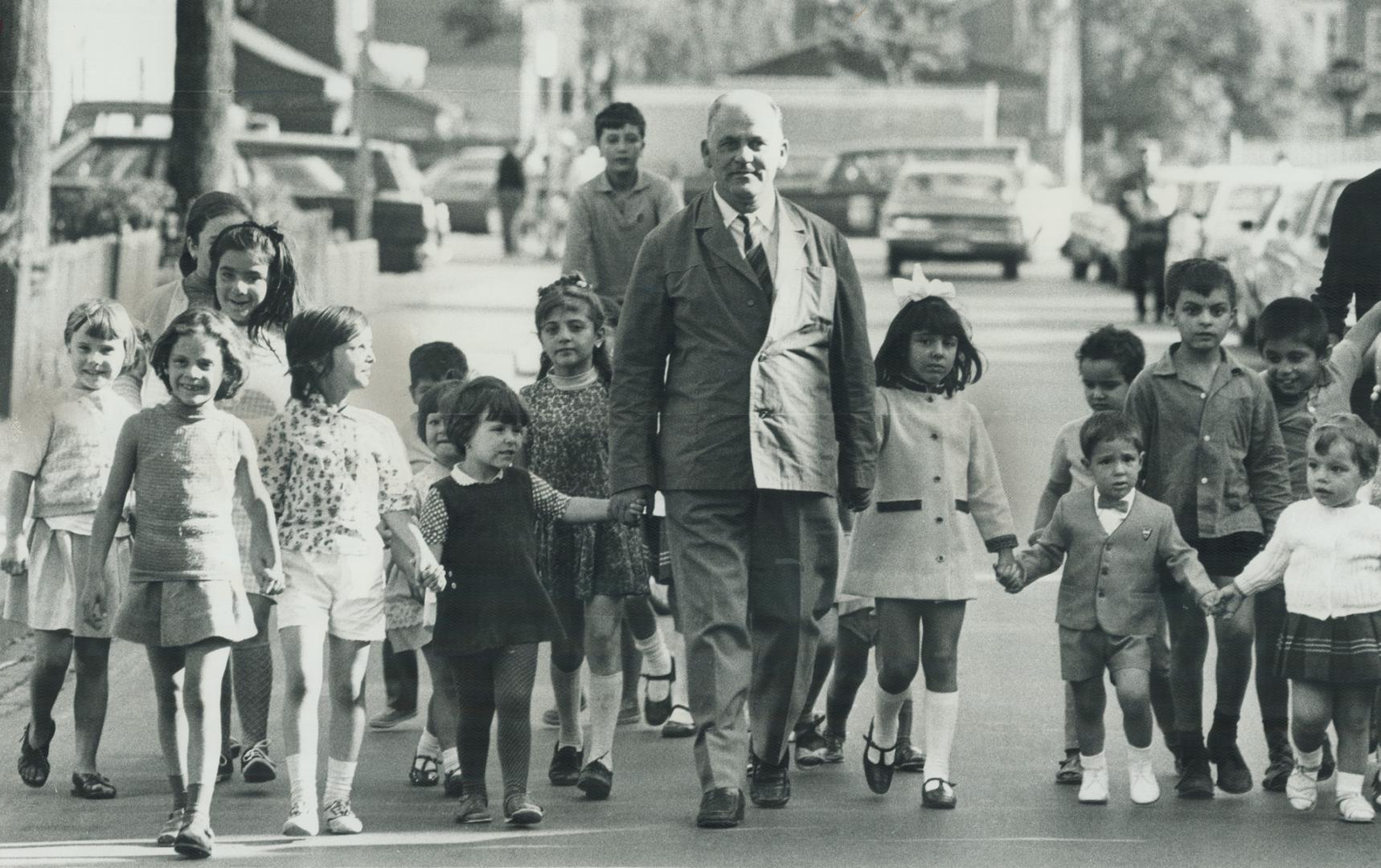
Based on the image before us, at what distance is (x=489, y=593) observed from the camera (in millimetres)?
6691

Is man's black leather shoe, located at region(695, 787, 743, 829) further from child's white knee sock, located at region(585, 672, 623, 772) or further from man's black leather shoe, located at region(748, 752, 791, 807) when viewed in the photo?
child's white knee sock, located at region(585, 672, 623, 772)

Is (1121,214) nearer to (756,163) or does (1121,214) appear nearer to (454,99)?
(454,99)

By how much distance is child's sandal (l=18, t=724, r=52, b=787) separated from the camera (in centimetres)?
730

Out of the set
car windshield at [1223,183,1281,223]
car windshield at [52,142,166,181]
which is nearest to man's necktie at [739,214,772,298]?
car windshield at [1223,183,1281,223]

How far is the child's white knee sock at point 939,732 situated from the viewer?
704 cm

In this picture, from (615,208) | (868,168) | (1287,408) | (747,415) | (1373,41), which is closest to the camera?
(747,415)

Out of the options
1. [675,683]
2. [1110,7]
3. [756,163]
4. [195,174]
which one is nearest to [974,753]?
[675,683]

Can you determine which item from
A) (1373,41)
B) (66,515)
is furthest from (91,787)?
(1373,41)

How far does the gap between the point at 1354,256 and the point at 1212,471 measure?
1277mm

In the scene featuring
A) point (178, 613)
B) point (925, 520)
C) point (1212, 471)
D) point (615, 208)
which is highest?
point (615, 208)

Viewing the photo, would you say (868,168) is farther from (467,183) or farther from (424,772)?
(424,772)

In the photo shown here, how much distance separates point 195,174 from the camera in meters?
10.5

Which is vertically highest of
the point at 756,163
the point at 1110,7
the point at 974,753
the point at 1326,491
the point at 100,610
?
the point at 1110,7

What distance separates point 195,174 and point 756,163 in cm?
424
